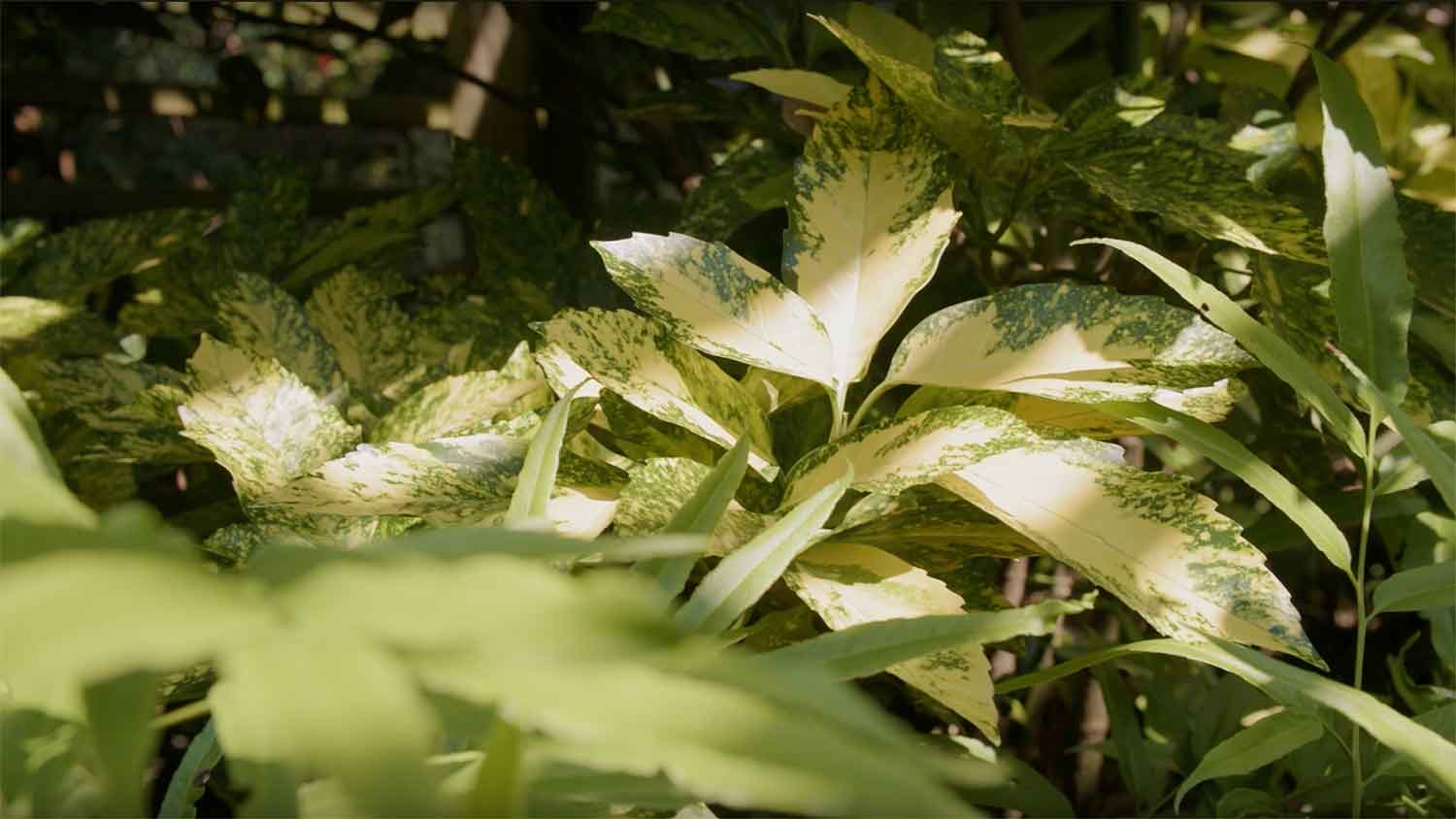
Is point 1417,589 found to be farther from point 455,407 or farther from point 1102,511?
point 455,407

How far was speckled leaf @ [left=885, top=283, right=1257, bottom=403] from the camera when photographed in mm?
438

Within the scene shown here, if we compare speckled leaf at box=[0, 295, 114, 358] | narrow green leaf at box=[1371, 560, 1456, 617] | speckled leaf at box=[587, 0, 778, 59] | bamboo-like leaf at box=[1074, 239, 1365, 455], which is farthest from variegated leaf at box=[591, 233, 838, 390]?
speckled leaf at box=[0, 295, 114, 358]

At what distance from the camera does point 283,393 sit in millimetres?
533

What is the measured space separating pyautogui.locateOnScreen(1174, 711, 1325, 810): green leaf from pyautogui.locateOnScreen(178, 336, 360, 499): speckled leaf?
1.23ft

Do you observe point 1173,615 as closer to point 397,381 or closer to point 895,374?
point 895,374

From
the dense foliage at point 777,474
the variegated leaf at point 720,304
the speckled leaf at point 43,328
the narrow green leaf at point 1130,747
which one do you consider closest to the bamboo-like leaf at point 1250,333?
the dense foliage at point 777,474

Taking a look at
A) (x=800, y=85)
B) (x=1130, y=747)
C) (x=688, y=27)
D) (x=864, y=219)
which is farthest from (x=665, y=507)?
(x=688, y=27)

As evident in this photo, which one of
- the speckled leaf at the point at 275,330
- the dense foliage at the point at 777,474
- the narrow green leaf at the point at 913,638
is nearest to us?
the dense foliage at the point at 777,474

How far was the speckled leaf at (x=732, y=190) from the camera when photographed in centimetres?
70

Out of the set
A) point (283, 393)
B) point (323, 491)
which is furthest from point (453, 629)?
point (283, 393)

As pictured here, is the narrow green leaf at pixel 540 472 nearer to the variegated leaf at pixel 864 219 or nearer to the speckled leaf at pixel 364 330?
the variegated leaf at pixel 864 219

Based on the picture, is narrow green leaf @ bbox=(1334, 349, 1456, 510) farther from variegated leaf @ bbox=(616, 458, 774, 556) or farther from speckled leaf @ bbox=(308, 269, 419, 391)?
speckled leaf @ bbox=(308, 269, 419, 391)

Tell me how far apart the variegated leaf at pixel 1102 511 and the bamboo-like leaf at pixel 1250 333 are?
64mm

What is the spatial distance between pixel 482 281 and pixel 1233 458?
0.59 m
